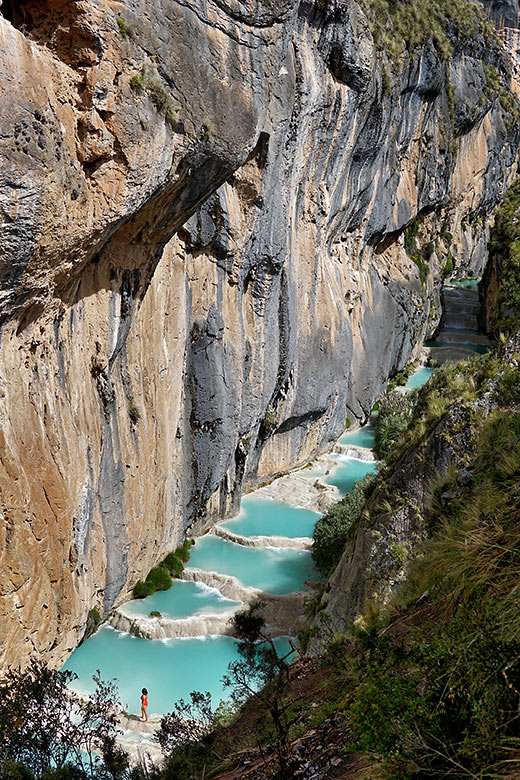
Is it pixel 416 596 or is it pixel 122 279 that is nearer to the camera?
pixel 416 596

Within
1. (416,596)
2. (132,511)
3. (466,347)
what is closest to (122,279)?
(132,511)

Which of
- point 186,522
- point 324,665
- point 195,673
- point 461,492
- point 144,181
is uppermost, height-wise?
point 144,181

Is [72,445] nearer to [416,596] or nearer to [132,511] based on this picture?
[132,511]

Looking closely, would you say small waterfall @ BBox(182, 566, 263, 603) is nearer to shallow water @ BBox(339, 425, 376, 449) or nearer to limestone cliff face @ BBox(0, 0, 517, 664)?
limestone cliff face @ BBox(0, 0, 517, 664)

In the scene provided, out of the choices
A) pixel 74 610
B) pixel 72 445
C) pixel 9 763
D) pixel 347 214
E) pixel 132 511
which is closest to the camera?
pixel 9 763

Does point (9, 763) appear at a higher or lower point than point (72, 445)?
lower

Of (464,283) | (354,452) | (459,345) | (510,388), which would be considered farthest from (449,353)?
(510,388)

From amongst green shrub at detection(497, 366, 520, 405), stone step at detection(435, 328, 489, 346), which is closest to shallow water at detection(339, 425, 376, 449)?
stone step at detection(435, 328, 489, 346)

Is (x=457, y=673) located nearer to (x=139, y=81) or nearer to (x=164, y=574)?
(x=139, y=81)
